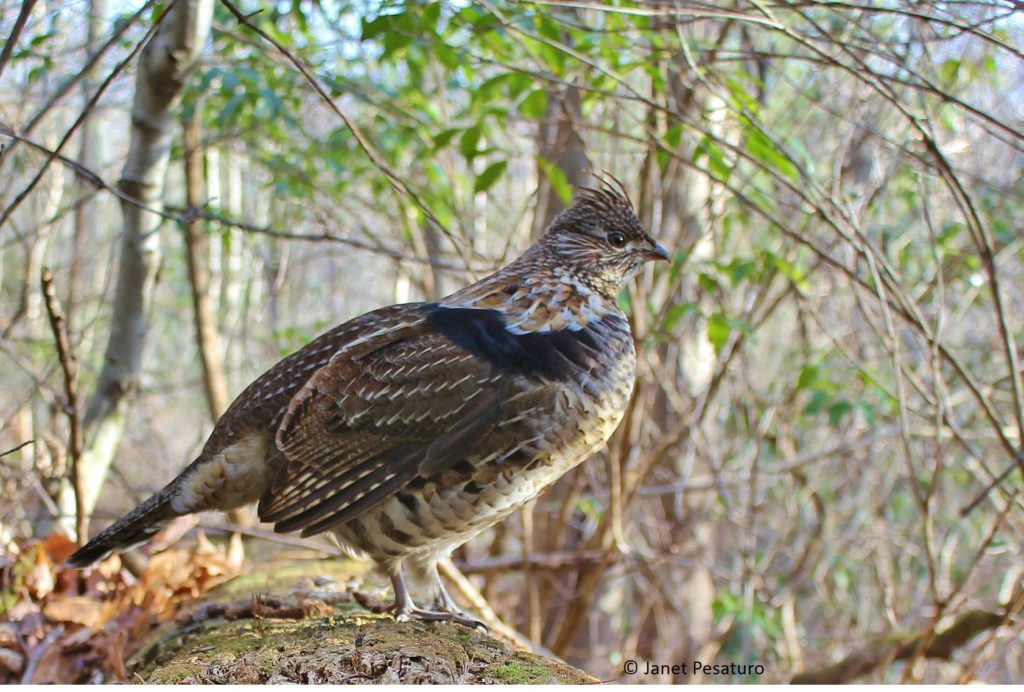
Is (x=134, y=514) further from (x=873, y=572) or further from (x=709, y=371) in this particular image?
(x=873, y=572)

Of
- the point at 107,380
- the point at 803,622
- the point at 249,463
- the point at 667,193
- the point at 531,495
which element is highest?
the point at 667,193

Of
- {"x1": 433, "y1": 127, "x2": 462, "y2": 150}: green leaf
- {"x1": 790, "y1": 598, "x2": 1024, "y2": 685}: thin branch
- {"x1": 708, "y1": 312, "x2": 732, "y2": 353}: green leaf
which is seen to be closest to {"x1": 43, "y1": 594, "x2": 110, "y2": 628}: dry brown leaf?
{"x1": 433, "y1": 127, "x2": 462, "y2": 150}: green leaf

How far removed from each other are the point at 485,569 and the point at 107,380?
105 inches

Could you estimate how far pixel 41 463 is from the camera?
187 inches

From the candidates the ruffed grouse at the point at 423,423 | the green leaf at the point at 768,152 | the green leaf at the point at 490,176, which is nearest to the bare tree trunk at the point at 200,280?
the green leaf at the point at 490,176

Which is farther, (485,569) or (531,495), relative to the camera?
(485,569)

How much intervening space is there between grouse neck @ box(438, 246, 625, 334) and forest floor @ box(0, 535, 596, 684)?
1082mm

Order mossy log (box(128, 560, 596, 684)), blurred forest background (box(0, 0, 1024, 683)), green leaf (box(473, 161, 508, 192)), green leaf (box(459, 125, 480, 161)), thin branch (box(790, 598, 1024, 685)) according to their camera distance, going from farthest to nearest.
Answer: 1. thin branch (box(790, 598, 1024, 685))
2. green leaf (box(473, 161, 508, 192))
3. green leaf (box(459, 125, 480, 161))
4. blurred forest background (box(0, 0, 1024, 683))
5. mossy log (box(128, 560, 596, 684))

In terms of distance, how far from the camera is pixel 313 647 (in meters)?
2.70

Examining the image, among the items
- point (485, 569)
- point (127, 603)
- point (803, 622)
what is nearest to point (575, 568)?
point (485, 569)

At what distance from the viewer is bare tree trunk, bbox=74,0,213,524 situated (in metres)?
3.69

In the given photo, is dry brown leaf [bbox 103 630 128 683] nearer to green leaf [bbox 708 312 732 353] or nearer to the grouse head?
the grouse head

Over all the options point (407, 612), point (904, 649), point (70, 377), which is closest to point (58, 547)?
point (70, 377)

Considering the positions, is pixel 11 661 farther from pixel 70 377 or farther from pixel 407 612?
pixel 407 612
